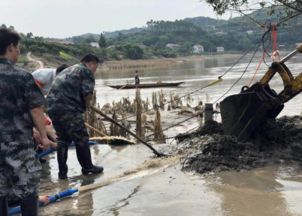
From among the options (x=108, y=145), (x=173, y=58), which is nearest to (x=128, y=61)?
(x=173, y=58)

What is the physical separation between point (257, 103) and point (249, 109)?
0.52ft

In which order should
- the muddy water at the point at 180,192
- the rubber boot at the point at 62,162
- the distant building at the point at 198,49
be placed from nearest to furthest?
the muddy water at the point at 180,192, the rubber boot at the point at 62,162, the distant building at the point at 198,49

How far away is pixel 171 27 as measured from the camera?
172 meters

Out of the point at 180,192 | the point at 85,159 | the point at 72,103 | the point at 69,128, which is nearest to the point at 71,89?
the point at 72,103

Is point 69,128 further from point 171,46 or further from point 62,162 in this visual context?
point 171,46

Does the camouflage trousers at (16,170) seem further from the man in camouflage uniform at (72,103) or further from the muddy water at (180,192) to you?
the man in camouflage uniform at (72,103)

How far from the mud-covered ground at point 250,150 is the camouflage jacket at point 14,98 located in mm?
3227

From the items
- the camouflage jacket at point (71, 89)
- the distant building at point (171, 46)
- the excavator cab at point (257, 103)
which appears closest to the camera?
the camouflage jacket at point (71, 89)

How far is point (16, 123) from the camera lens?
12.2ft

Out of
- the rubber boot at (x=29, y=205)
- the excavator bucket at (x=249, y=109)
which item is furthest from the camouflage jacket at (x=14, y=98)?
the excavator bucket at (x=249, y=109)

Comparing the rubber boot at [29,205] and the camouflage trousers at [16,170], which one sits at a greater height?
the camouflage trousers at [16,170]

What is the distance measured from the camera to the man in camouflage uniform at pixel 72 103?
6.52 m

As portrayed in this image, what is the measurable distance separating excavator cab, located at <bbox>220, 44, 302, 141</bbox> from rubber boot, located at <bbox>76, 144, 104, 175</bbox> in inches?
88.8

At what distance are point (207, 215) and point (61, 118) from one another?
280 centimetres
